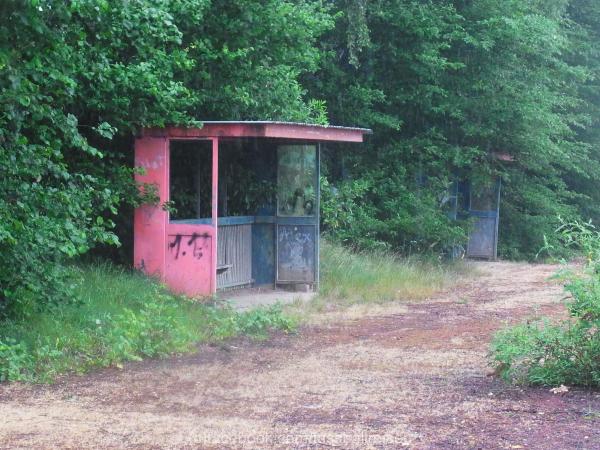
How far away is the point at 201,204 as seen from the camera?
1280 centimetres

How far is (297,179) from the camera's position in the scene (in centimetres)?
1368

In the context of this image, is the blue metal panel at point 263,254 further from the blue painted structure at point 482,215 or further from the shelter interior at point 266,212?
the blue painted structure at point 482,215

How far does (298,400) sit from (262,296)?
19.7 ft

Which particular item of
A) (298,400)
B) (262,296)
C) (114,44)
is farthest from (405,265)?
(298,400)

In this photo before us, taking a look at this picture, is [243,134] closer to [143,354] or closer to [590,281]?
[143,354]

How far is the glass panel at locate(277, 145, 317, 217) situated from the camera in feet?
44.8

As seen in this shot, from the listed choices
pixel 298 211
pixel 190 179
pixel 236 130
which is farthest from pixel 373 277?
pixel 236 130

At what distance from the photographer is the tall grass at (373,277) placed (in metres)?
13.5

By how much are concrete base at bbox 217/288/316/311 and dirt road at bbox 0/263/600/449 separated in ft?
6.63

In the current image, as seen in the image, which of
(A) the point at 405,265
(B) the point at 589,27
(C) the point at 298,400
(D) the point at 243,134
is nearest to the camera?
(C) the point at 298,400

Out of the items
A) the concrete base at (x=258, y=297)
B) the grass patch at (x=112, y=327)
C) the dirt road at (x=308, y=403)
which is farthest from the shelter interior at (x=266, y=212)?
the dirt road at (x=308, y=403)

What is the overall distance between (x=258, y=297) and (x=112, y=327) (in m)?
4.10

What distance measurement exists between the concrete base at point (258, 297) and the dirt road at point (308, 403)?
202 centimetres

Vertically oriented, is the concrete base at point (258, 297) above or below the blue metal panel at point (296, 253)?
below
